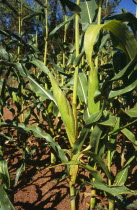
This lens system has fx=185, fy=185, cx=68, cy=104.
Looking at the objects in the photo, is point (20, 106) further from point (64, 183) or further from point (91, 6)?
point (91, 6)

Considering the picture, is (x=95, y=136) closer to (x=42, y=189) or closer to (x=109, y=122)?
(x=109, y=122)

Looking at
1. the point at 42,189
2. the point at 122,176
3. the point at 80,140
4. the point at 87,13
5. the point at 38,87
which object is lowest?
the point at 42,189

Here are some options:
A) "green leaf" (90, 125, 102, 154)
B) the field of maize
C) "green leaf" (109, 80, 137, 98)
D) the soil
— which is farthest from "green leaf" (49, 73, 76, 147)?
the soil

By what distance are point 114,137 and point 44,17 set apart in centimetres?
150

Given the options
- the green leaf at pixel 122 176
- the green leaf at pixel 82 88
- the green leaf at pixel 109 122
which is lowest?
the green leaf at pixel 122 176

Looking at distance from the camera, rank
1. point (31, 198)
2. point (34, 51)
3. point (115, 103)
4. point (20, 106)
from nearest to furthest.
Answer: point (115, 103)
point (31, 198)
point (34, 51)
point (20, 106)

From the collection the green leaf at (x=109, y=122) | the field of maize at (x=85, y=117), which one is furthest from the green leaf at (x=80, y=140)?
the green leaf at (x=109, y=122)

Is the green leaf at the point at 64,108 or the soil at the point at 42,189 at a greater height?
the green leaf at the point at 64,108

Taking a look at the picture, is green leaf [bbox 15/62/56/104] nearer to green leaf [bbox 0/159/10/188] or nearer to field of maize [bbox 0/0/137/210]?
field of maize [bbox 0/0/137/210]

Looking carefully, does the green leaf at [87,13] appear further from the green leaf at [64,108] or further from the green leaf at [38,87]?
the green leaf at [64,108]

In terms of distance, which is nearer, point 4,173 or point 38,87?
point 4,173

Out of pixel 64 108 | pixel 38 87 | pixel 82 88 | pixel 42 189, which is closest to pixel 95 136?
pixel 64 108

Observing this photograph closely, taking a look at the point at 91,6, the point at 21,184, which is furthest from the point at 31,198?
the point at 91,6

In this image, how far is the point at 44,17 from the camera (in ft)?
6.62
